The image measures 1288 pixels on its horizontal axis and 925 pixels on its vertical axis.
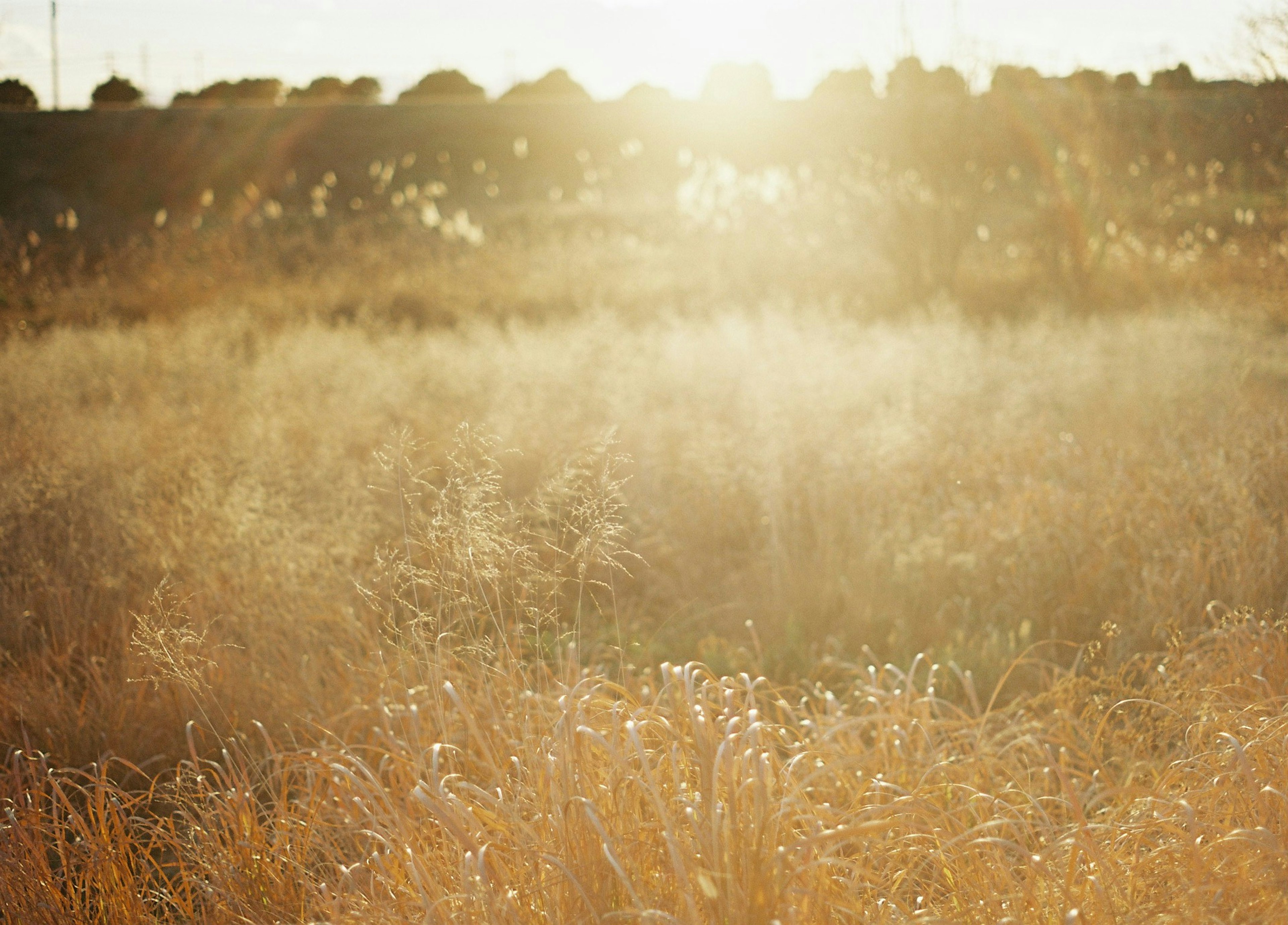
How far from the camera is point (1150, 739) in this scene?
2.44m

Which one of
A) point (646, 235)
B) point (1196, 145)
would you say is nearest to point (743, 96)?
point (646, 235)

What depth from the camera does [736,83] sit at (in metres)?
35.1

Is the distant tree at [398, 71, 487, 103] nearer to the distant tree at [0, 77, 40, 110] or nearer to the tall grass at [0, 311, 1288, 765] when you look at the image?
the distant tree at [0, 77, 40, 110]

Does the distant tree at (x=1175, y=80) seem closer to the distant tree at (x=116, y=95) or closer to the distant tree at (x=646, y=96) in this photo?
the distant tree at (x=646, y=96)

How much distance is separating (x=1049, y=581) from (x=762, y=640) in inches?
44.2

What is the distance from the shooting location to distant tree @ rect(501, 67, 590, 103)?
3438 centimetres

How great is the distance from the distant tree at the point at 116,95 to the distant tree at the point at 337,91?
506 centimetres

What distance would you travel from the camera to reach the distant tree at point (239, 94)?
31.4 m

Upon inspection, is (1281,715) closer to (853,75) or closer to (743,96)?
(853,75)

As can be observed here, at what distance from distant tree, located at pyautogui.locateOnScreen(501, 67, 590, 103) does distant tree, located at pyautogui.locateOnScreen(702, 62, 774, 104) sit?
4766mm

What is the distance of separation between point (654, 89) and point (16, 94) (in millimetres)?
28115

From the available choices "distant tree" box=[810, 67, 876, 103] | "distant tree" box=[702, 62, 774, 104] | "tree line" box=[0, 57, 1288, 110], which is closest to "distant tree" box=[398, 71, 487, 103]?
"tree line" box=[0, 57, 1288, 110]

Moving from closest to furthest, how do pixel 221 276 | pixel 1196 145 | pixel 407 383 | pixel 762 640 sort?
pixel 762 640
pixel 407 383
pixel 221 276
pixel 1196 145

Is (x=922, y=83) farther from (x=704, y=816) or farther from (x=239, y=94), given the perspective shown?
(x=239, y=94)
